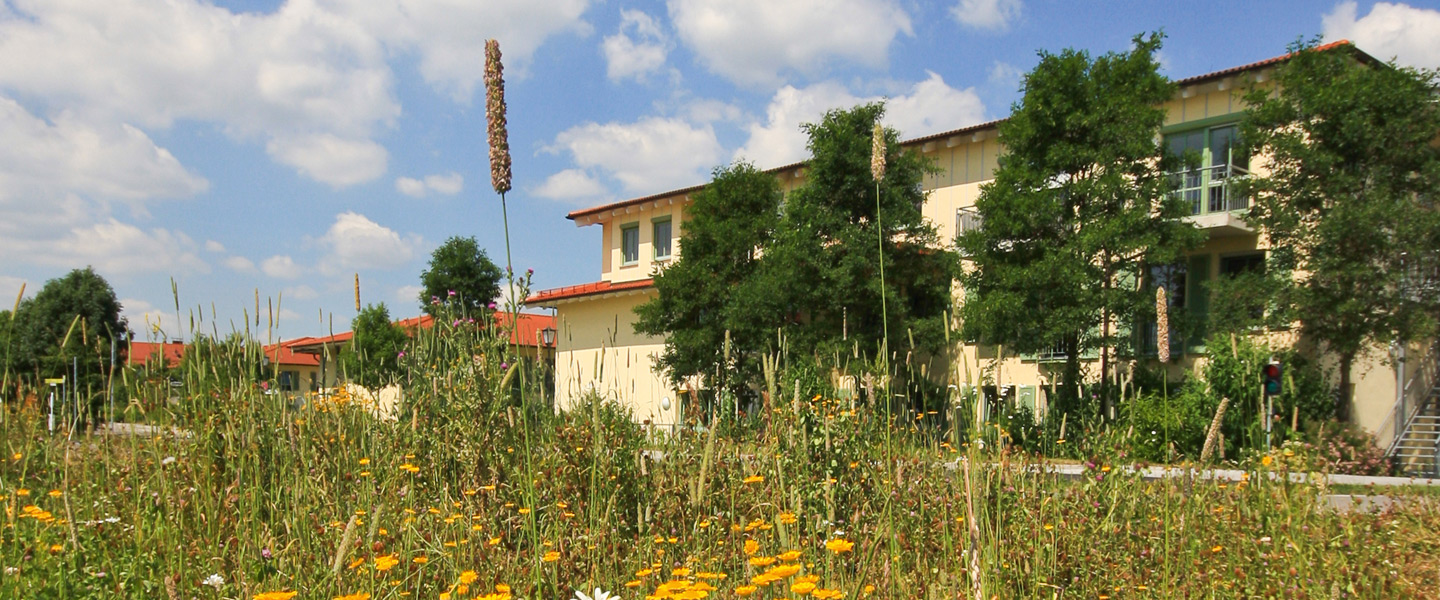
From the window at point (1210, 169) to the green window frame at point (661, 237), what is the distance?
1675 centimetres

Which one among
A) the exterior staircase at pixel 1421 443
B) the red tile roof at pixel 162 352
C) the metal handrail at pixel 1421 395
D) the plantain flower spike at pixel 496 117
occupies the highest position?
the plantain flower spike at pixel 496 117

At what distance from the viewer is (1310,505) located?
5125 mm

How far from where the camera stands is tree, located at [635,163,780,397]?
24094 millimetres

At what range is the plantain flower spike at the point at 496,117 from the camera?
318 centimetres

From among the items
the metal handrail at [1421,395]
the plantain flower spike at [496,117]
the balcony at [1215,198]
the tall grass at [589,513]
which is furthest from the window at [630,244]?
the plantain flower spike at [496,117]

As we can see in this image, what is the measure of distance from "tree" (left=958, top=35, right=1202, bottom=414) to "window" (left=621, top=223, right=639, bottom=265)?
16638 mm

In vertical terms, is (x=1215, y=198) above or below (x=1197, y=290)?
above

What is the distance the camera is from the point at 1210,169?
20328mm

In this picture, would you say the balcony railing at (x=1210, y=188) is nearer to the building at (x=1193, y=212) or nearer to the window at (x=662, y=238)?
the building at (x=1193, y=212)

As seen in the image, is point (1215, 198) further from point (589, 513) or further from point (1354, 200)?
point (589, 513)

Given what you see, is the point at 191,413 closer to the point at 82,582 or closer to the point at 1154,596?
the point at 82,582

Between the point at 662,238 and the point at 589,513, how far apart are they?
28.8 metres

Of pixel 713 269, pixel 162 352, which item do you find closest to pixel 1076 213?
pixel 713 269

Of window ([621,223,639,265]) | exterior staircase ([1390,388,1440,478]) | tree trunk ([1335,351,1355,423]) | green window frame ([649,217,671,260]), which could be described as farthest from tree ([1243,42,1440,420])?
window ([621,223,639,265])
